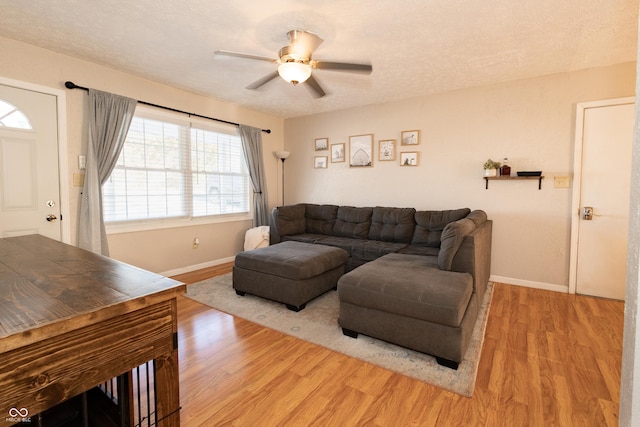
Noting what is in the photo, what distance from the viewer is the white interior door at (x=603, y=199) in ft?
10.2

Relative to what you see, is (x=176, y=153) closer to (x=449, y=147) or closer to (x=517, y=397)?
(x=449, y=147)

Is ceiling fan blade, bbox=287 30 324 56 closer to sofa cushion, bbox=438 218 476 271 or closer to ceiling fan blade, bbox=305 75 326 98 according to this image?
ceiling fan blade, bbox=305 75 326 98

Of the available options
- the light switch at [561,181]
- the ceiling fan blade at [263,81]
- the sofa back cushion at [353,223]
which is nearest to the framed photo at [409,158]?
the sofa back cushion at [353,223]

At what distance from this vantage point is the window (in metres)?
3.51

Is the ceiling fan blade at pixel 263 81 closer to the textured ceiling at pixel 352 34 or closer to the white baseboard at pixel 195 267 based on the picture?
the textured ceiling at pixel 352 34

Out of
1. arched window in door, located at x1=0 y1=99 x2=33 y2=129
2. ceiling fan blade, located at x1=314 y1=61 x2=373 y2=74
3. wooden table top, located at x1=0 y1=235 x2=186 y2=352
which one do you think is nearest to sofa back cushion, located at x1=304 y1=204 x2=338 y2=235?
ceiling fan blade, located at x1=314 y1=61 x2=373 y2=74

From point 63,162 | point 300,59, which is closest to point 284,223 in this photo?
point 300,59

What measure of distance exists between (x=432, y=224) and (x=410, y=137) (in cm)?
133

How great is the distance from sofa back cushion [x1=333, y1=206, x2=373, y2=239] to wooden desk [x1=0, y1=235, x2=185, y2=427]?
3.43 m

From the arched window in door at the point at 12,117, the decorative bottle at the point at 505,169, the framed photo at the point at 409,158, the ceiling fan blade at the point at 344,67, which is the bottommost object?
the decorative bottle at the point at 505,169

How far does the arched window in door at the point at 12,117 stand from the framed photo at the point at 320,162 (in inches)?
143

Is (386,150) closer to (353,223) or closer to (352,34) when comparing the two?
(353,223)

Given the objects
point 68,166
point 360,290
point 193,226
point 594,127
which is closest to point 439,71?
point 594,127

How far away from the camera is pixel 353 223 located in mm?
4402
